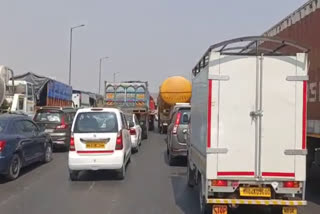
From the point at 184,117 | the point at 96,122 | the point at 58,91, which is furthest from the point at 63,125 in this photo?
the point at 58,91

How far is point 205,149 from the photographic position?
24.1ft

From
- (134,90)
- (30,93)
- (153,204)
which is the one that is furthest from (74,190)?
(134,90)

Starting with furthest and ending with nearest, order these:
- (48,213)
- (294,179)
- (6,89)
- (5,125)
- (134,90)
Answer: (134,90), (6,89), (5,125), (48,213), (294,179)

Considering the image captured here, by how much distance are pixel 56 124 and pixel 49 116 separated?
0.57 metres

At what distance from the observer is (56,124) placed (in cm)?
1905

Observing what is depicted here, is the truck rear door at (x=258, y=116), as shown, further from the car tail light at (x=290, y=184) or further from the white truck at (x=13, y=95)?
the white truck at (x=13, y=95)

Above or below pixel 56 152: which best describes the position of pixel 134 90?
above

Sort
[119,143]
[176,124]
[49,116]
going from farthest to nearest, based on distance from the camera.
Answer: [49,116] → [176,124] → [119,143]

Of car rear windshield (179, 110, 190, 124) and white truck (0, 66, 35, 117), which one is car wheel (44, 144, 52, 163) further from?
car rear windshield (179, 110, 190, 124)

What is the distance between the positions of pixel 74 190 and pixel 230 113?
493 centimetres

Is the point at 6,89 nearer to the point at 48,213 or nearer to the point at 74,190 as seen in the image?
the point at 74,190

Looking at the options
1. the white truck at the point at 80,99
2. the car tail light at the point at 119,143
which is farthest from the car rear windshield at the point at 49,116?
the white truck at the point at 80,99

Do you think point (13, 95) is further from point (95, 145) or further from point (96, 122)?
point (95, 145)

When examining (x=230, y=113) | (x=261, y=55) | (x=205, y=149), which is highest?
(x=261, y=55)
